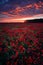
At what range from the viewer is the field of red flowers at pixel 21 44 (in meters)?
2.27

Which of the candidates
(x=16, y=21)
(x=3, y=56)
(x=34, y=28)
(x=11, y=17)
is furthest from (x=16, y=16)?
(x=3, y=56)

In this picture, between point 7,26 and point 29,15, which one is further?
point 29,15

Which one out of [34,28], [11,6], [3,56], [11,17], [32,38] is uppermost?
[11,6]

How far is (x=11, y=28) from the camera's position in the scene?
7.54ft

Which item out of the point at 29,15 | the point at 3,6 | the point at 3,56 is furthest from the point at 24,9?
the point at 3,56

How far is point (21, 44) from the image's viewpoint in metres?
2.28

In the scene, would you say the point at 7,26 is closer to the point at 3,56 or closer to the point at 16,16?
→ the point at 16,16

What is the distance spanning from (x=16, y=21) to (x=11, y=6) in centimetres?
42

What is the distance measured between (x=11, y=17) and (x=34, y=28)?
0.44m

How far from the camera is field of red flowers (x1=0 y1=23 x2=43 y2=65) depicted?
2270 millimetres

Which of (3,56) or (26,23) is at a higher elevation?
(26,23)

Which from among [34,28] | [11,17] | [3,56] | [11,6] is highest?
[11,6]

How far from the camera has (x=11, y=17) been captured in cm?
248

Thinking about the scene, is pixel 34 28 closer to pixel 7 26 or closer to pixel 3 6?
pixel 7 26
